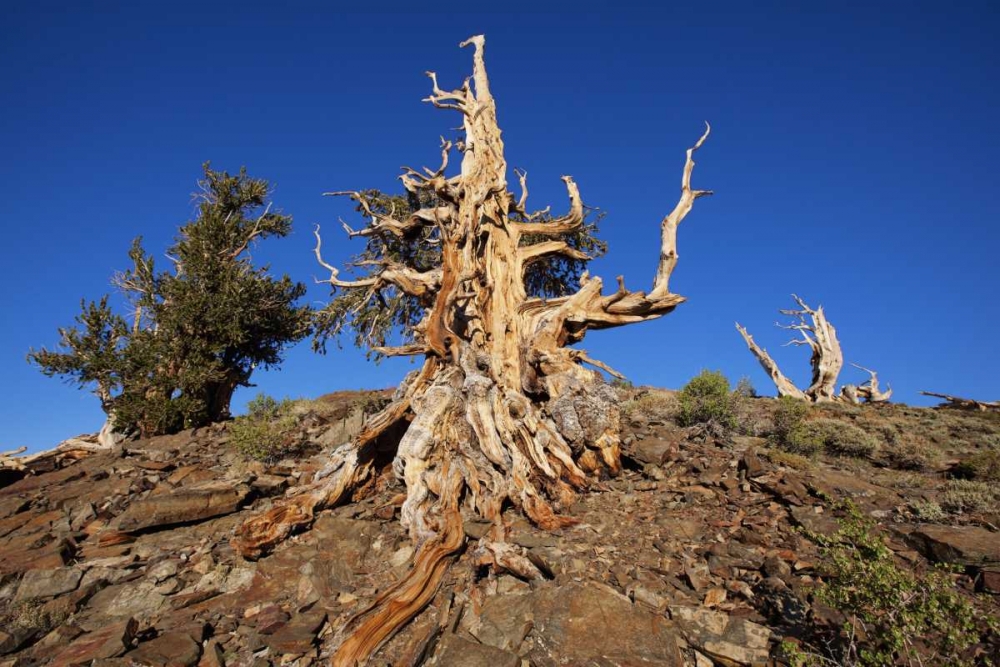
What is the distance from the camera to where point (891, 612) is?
427 centimetres

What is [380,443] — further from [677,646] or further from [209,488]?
[677,646]

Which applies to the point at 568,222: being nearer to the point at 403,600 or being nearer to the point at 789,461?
the point at 789,461

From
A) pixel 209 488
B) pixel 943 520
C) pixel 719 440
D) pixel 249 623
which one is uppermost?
pixel 719 440

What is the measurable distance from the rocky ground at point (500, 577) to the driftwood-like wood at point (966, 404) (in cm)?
1442

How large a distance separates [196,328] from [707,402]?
15434 mm

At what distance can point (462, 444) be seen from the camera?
882 centimetres

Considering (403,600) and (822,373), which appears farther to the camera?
(822,373)

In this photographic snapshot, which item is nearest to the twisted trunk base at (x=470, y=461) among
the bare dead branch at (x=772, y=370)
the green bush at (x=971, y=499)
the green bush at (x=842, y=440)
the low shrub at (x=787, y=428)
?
the green bush at (x=971, y=499)

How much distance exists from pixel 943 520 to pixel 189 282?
62.9 ft

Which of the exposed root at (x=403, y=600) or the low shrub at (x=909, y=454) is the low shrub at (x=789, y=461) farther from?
the exposed root at (x=403, y=600)

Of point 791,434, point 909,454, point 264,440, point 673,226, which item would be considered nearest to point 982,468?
point 909,454

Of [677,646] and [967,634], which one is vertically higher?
[967,634]

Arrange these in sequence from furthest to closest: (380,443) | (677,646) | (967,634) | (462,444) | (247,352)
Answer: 1. (247,352)
2. (380,443)
3. (462,444)
4. (677,646)
5. (967,634)

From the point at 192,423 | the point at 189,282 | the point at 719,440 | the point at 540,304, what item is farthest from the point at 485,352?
the point at 189,282
